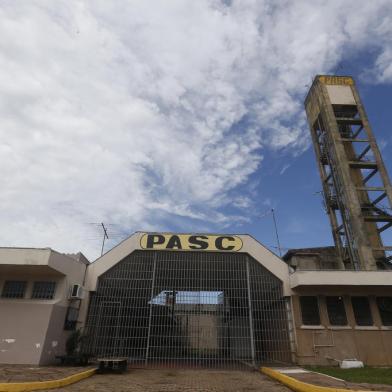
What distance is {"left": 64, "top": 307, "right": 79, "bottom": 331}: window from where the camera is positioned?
50.9ft

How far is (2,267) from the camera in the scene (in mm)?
14297

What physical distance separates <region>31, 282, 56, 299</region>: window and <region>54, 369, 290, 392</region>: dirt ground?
4.94 metres

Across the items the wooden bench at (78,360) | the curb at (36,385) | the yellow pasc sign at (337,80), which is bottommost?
the curb at (36,385)

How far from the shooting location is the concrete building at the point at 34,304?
13477 mm

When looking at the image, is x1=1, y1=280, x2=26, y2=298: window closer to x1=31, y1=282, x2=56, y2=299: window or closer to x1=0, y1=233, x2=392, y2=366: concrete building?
x1=0, y1=233, x2=392, y2=366: concrete building

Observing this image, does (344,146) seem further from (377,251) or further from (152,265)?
(152,265)

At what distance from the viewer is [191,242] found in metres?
18.2

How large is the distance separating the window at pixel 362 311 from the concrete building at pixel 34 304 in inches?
633

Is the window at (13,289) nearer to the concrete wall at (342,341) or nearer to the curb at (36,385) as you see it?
the curb at (36,385)

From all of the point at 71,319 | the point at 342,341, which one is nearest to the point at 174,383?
the point at 71,319

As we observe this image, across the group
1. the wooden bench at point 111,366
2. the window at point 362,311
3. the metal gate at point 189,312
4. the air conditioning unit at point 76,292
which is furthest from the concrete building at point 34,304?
the window at point 362,311

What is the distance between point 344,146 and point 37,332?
31081 mm

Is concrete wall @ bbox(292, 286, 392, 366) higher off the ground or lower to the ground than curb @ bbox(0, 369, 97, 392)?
higher

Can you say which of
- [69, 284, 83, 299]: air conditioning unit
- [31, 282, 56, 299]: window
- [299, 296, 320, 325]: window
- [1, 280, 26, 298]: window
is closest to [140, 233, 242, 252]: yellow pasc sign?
[69, 284, 83, 299]: air conditioning unit
